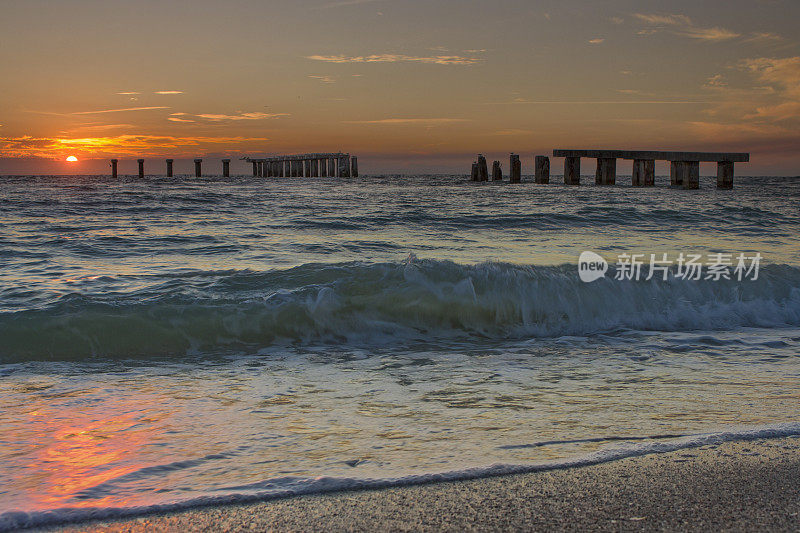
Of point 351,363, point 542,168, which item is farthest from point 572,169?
point 351,363

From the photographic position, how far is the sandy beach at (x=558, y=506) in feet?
6.39

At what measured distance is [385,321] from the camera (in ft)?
18.7

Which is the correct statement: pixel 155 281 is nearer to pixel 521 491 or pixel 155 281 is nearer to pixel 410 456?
pixel 410 456

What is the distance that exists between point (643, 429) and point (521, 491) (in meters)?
0.92

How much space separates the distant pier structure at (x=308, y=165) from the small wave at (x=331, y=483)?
56.8m

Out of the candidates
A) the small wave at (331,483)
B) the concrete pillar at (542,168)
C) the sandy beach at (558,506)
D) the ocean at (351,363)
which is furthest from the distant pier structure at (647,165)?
the sandy beach at (558,506)

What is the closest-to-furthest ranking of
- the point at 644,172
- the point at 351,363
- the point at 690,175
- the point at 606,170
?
the point at 351,363 → the point at 690,175 → the point at 644,172 → the point at 606,170

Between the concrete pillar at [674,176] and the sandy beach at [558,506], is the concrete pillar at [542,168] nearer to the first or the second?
the concrete pillar at [674,176]

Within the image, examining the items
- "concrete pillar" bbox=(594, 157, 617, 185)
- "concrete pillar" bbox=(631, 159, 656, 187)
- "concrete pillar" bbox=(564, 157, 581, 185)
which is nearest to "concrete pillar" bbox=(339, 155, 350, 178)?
"concrete pillar" bbox=(564, 157, 581, 185)

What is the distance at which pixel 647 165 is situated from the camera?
3033cm

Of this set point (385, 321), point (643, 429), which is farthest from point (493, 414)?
point (385, 321)

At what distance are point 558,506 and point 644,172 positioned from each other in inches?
1213

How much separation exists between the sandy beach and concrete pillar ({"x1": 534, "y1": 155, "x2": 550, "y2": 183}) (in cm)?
3231

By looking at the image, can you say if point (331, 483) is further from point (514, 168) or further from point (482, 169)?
point (482, 169)
